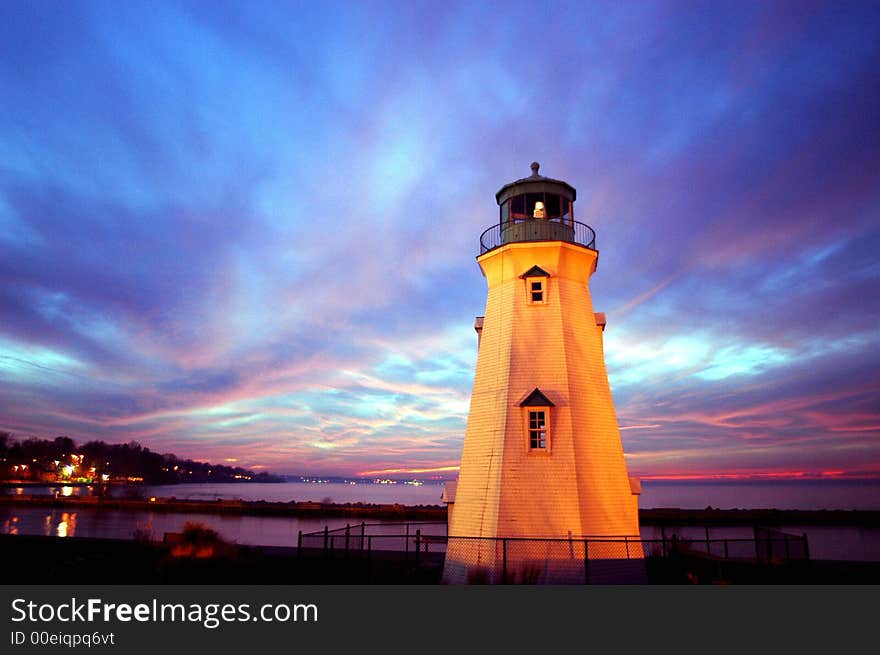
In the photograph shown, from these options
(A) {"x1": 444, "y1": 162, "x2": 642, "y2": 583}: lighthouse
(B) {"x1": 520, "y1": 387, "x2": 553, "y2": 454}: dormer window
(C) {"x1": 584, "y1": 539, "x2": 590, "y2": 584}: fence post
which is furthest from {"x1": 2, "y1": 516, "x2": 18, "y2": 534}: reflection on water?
(C) {"x1": 584, "y1": 539, "x2": 590, "y2": 584}: fence post

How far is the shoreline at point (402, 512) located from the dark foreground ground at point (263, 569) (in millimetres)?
52780

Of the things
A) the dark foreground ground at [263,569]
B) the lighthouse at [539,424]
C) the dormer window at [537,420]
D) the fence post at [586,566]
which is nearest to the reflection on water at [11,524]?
the dark foreground ground at [263,569]

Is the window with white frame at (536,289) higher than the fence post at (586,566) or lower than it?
higher

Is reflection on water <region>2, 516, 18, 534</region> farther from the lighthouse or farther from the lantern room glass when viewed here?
the lantern room glass

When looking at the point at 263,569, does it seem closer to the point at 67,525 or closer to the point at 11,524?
the point at 67,525

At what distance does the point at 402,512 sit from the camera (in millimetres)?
74188

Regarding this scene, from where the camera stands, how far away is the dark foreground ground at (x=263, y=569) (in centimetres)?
1420

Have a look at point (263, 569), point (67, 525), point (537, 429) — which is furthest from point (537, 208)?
point (67, 525)

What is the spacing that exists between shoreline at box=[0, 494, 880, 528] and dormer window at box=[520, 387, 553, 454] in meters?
54.5

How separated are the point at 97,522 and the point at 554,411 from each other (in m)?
65.9

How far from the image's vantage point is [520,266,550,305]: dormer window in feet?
59.8

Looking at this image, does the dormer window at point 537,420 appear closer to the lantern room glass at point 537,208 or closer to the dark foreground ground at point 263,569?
the dark foreground ground at point 263,569
